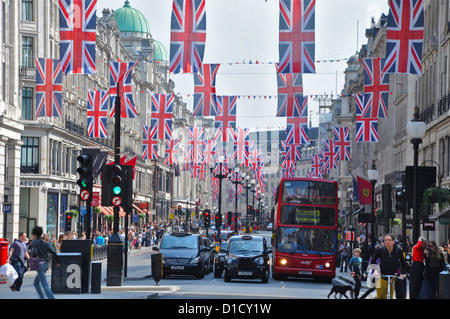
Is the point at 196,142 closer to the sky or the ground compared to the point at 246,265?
Answer: closer to the sky

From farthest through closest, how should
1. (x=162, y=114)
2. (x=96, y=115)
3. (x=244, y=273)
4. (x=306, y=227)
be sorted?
(x=162, y=114), (x=96, y=115), (x=306, y=227), (x=244, y=273)

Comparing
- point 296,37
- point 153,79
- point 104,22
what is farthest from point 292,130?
point 153,79

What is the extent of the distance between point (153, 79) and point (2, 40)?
250ft

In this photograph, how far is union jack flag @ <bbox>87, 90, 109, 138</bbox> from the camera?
53.2 m

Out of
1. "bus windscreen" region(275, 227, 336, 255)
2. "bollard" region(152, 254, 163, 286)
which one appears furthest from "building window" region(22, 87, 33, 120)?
"bollard" region(152, 254, 163, 286)

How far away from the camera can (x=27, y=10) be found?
206ft

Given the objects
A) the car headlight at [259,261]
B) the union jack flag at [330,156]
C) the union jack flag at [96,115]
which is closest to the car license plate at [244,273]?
the car headlight at [259,261]

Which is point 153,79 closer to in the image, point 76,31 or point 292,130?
point 292,130

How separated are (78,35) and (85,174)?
27.9ft

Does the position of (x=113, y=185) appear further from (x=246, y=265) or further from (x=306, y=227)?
(x=306, y=227)

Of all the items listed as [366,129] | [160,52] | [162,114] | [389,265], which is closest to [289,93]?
[366,129]

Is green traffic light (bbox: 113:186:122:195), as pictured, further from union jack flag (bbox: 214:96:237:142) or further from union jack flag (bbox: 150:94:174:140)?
union jack flag (bbox: 150:94:174:140)

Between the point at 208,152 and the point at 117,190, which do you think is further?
the point at 208,152
